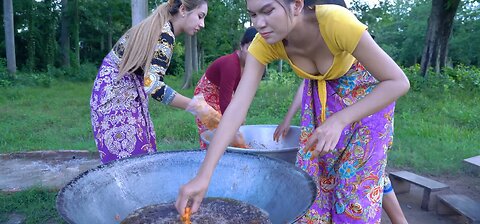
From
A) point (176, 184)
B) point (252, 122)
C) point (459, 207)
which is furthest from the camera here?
point (252, 122)

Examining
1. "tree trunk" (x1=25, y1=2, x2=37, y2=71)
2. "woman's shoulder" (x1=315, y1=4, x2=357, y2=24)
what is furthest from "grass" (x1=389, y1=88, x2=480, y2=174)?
"tree trunk" (x1=25, y1=2, x2=37, y2=71)

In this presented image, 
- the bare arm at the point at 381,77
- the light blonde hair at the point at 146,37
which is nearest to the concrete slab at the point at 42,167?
the light blonde hair at the point at 146,37

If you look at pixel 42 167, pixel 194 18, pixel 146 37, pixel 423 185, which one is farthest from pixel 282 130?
pixel 42 167

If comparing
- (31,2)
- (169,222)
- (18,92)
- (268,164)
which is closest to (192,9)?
(268,164)

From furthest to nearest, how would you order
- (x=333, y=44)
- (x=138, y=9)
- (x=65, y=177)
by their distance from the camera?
(x=138, y=9), (x=65, y=177), (x=333, y=44)

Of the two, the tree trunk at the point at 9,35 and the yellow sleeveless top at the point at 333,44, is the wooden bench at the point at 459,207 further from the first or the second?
the tree trunk at the point at 9,35

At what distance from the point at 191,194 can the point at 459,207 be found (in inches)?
91.1

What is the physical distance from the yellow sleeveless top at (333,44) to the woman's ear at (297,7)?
0.07 metres

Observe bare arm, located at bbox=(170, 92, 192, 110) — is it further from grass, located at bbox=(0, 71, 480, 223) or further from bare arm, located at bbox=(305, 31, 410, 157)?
grass, located at bbox=(0, 71, 480, 223)

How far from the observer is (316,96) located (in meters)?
1.69

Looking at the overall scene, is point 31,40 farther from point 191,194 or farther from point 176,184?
point 191,194

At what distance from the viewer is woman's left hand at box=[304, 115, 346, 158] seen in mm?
1195

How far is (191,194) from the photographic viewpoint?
114 centimetres

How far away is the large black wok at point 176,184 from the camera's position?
125 cm
